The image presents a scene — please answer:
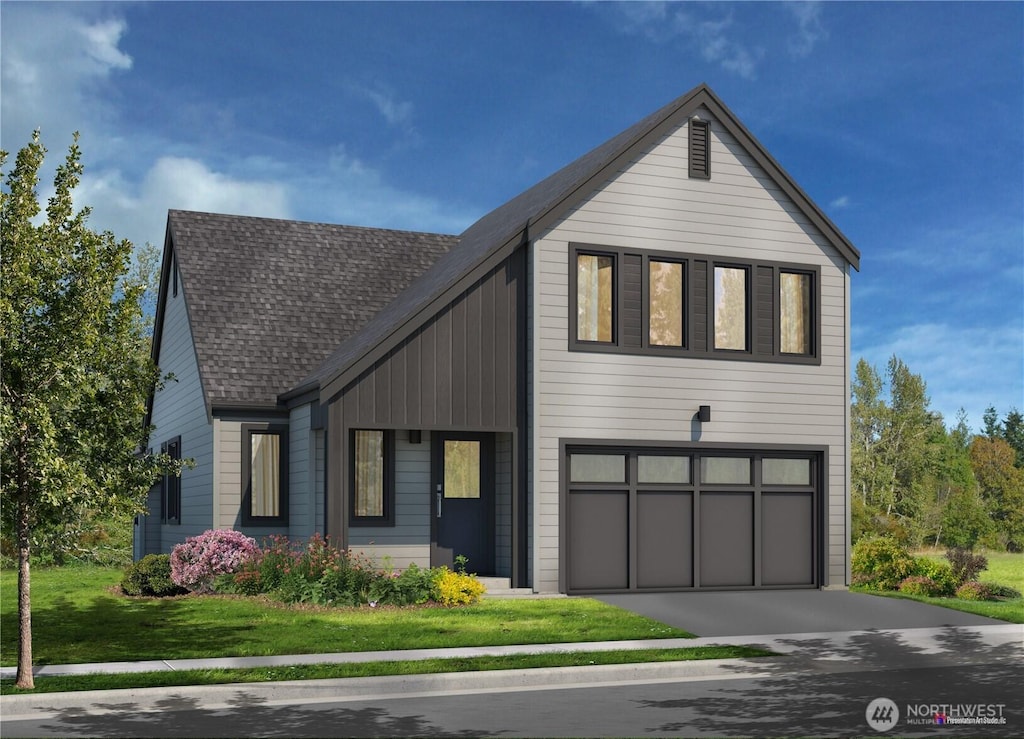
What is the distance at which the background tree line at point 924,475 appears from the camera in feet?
161

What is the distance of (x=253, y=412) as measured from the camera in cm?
2416

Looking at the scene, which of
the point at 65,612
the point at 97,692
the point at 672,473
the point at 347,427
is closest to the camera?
the point at 97,692

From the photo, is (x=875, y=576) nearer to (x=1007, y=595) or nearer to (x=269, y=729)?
(x=1007, y=595)

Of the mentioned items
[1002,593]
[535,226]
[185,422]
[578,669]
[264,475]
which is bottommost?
[1002,593]

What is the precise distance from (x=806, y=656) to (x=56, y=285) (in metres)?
9.94

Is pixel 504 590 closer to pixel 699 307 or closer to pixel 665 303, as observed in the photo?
pixel 665 303

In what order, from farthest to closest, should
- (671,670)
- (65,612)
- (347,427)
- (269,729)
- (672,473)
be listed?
(672,473) → (347,427) → (65,612) → (671,670) → (269,729)

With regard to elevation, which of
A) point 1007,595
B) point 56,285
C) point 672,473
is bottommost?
point 1007,595

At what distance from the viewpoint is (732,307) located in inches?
928

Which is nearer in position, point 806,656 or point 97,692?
point 97,692

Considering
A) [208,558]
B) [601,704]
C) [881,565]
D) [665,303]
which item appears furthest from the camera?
[881,565]

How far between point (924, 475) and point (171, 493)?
119 ft

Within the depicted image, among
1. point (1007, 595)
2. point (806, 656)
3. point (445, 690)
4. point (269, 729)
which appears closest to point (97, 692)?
point (269, 729)

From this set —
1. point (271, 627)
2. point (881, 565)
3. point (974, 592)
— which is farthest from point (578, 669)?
point (881, 565)
